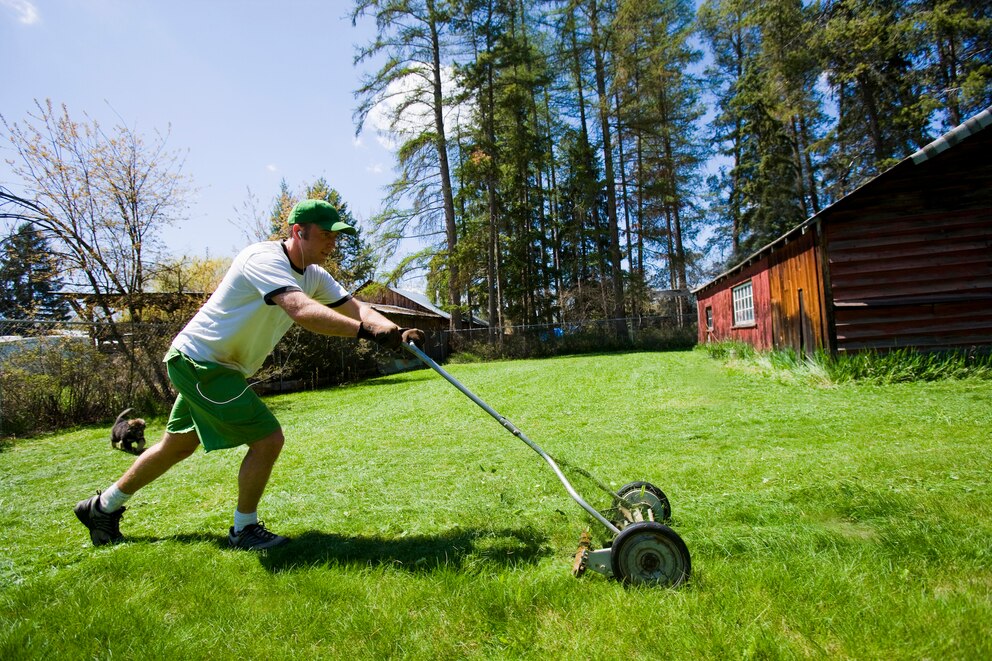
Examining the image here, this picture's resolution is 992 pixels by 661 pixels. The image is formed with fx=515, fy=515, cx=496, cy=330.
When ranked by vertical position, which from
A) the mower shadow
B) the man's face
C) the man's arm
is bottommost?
the mower shadow

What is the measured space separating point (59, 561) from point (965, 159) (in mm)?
12568

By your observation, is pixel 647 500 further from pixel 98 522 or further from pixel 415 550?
pixel 98 522

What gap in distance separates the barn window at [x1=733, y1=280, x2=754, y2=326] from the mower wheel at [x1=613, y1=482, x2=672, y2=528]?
12656 mm

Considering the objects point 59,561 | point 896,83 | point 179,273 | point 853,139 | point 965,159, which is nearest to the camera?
point 59,561

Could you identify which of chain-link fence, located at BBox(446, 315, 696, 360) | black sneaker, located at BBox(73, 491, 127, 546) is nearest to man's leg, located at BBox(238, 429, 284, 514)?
black sneaker, located at BBox(73, 491, 127, 546)

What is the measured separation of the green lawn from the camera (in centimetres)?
179

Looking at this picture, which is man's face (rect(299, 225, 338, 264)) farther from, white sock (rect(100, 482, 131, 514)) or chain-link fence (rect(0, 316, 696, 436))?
chain-link fence (rect(0, 316, 696, 436))

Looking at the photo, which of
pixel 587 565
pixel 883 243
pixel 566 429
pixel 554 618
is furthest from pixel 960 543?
pixel 883 243

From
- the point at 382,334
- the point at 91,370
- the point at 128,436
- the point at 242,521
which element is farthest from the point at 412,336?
the point at 91,370

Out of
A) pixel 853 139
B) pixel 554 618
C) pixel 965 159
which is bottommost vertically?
pixel 554 618

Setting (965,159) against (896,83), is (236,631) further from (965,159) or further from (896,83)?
(896,83)

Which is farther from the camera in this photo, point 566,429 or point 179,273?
point 179,273

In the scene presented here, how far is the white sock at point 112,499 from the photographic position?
9.51 feet

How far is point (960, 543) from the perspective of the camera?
231 cm
